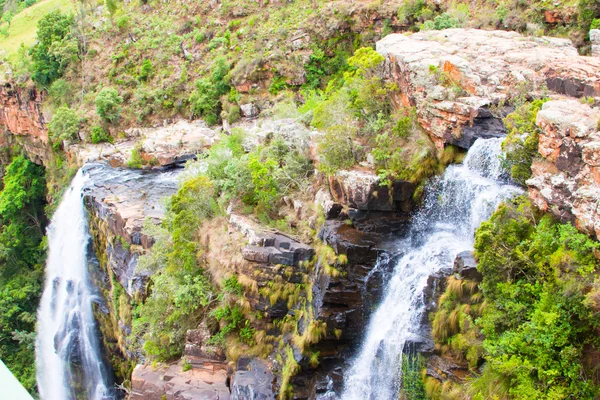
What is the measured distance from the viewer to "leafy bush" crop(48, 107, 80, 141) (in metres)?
35.0

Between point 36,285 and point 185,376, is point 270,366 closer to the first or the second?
point 185,376

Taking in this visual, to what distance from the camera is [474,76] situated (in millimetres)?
15688

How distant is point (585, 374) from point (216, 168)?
1447cm

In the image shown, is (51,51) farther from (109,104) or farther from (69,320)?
(69,320)

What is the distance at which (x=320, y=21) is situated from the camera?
108 ft

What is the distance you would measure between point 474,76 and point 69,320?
893 inches

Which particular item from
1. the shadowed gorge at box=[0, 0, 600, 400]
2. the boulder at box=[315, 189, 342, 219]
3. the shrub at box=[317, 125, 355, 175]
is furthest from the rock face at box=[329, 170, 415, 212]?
the shrub at box=[317, 125, 355, 175]

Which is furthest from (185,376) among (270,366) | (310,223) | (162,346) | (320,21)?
(320,21)

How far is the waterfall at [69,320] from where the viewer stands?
2558 centimetres

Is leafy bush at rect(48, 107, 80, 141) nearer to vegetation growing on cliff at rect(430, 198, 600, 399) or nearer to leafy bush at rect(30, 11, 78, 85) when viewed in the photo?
leafy bush at rect(30, 11, 78, 85)

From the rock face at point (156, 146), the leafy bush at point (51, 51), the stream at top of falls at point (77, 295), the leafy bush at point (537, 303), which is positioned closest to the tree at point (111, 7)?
the leafy bush at point (51, 51)

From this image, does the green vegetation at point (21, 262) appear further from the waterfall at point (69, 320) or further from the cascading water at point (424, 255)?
the cascading water at point (424, 255)

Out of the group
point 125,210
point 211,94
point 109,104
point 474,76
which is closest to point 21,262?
point 109,104

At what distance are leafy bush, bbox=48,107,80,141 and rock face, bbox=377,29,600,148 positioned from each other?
25083mm
